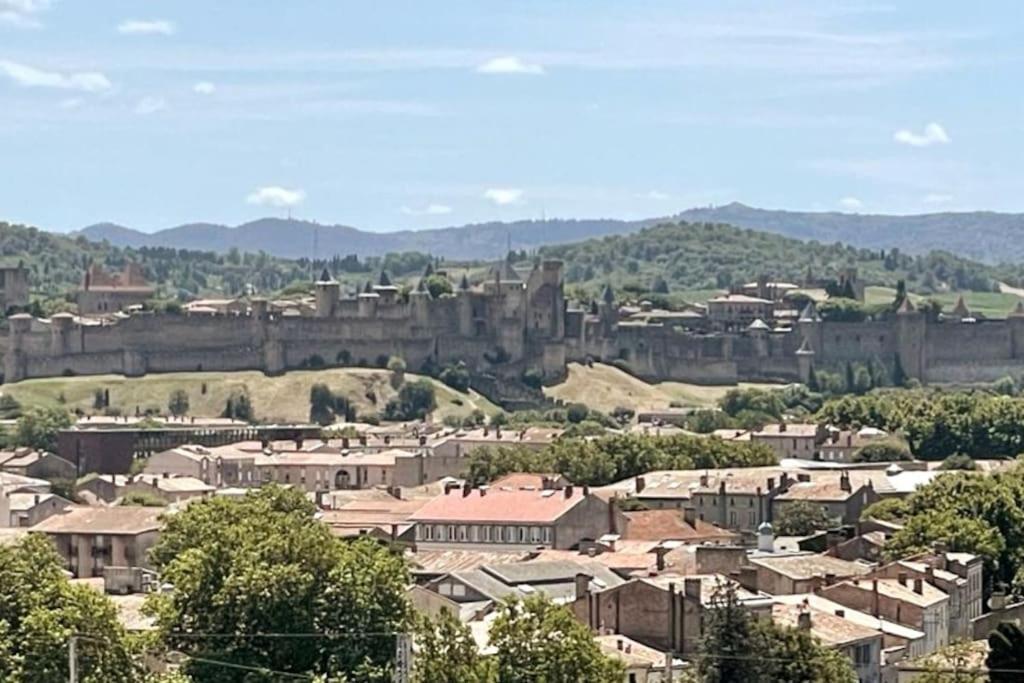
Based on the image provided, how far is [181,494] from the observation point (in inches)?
4205

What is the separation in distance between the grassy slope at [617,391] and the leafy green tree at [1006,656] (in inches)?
5249

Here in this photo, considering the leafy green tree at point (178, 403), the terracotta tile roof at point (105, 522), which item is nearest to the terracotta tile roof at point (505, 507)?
the terracotta tile roof at point (105, 522)

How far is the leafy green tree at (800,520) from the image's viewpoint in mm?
86375

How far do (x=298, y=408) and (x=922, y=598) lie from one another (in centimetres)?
11174

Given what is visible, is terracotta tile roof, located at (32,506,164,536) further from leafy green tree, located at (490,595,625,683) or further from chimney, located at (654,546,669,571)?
leafy green tree, located at (490,595,625,683)

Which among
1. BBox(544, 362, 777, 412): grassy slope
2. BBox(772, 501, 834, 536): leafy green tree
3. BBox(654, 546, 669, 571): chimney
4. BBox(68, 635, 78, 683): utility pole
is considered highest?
BBox(68, 635, 78, 683): utility pole

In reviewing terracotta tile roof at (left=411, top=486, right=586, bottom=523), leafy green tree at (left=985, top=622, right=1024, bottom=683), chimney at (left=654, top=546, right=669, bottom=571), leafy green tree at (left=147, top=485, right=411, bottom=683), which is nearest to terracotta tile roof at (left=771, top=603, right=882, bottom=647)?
leafy green tree at (left=147, top=485, right=411, bottom=683)

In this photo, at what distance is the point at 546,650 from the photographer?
50.6 meters

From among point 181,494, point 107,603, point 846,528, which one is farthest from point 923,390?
point 107,603

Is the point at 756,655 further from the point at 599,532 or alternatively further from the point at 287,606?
the point at 599,532

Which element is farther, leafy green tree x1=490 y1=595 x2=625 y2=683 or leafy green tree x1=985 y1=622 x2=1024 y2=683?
leafy green tree x1=490 y1=595 x2=625 y2=683

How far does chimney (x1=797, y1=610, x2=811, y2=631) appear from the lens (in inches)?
2204

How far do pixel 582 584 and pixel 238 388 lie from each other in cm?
11703

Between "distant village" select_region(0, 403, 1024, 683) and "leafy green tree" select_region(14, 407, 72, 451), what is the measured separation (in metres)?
5.79
